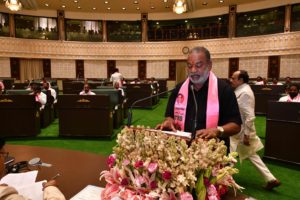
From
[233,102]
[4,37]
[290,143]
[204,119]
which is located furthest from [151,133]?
[4,37]

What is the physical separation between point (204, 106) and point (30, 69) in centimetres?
1757

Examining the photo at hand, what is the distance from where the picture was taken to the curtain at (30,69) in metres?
16.8

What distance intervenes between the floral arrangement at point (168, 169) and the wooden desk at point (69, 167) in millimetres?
453

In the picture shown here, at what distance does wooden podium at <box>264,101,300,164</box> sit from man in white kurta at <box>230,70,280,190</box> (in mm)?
1048

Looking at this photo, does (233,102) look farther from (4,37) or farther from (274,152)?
(4,37)

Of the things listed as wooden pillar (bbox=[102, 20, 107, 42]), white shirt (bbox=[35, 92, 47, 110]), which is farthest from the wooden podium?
wooden pillar (bbox=[102, 20, 107, 42])

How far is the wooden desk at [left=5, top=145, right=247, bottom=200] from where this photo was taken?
150 cm

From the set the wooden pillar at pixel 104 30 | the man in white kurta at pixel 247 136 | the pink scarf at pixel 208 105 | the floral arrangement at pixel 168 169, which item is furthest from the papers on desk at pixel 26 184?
the wooden pillar at pixel 104 30

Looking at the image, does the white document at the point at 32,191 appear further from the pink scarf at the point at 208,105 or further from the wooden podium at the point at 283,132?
the wooden podium at the point at 283,132

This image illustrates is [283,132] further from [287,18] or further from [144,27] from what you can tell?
[144,27]

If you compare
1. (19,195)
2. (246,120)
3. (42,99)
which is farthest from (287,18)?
(19,195)

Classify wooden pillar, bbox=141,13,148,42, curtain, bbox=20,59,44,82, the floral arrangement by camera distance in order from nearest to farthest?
1. the floral arrangement
2. curtain, bbox=20,59,44,82
3. wooden pillar, bbox=141,13,148,42

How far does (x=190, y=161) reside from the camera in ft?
2.92

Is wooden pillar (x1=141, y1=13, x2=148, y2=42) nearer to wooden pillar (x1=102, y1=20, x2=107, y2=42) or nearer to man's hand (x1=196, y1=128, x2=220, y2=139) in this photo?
wooden pillar (x1=102, y1=20, x2=107, y2=42)
